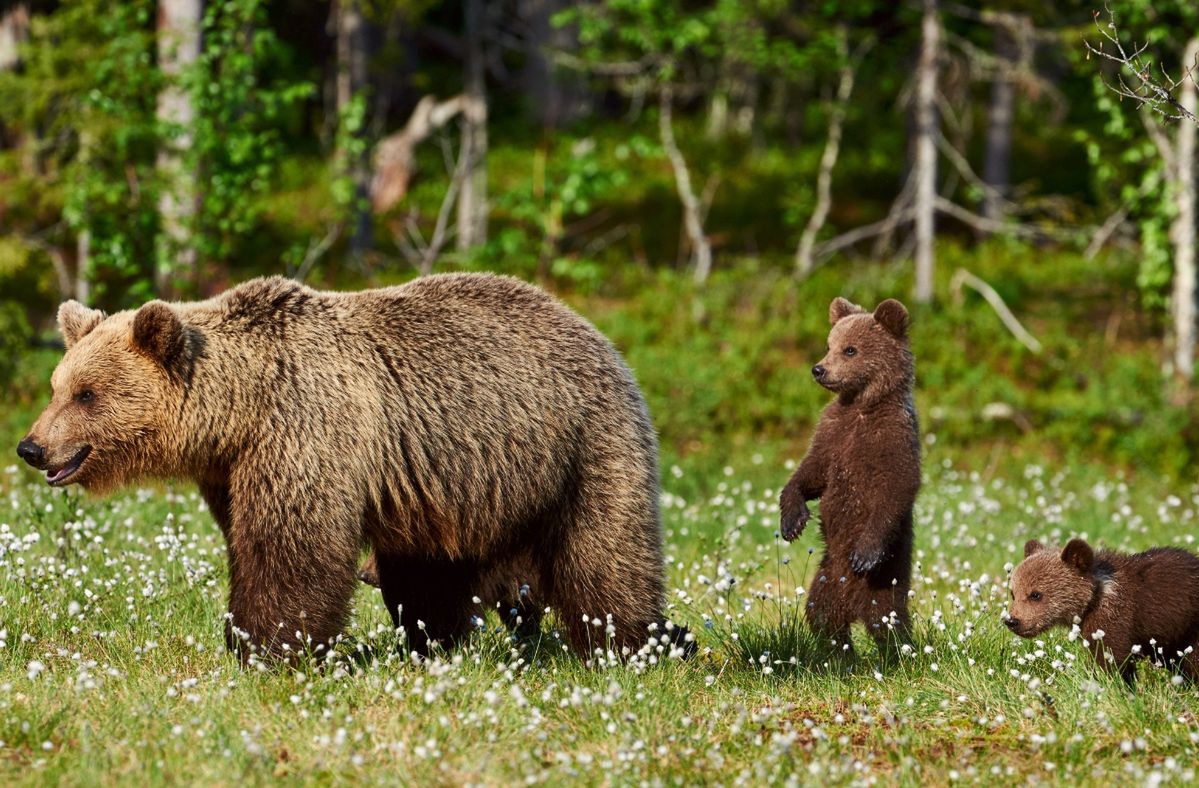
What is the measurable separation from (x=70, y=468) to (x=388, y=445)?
1.44 meters

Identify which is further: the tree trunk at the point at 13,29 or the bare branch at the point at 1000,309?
the tree trunk at the point at 13,29

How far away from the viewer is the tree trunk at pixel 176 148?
12.7 meters

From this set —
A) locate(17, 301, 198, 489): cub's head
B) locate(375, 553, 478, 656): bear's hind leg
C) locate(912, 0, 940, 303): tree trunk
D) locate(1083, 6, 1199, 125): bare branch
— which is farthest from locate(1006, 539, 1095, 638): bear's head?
locate(912, 0, 940, 303): tree trunk

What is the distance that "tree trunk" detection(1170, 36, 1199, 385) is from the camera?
15.2m

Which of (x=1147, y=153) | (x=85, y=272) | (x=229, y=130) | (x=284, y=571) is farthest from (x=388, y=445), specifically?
(x=1147, y=153)

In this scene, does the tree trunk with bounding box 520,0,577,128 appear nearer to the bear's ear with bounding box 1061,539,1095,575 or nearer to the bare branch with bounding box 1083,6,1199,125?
the bare branch with bounding box 1083,6,1199,125

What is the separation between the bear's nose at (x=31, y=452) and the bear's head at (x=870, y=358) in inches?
143

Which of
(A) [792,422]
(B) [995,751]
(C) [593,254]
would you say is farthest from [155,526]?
(C) [593,254]

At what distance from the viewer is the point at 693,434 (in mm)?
15344

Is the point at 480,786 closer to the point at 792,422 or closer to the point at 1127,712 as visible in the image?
the point at 1127,712

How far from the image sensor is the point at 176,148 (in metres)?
13.7

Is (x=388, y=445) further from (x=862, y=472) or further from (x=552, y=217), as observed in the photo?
(x=552, y=217)

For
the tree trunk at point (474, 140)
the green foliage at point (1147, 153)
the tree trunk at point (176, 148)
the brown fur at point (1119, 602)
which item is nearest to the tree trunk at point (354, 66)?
the tree trunk at point (474, 140)

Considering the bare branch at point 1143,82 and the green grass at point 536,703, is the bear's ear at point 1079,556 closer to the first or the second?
the green grass at point 536,703
